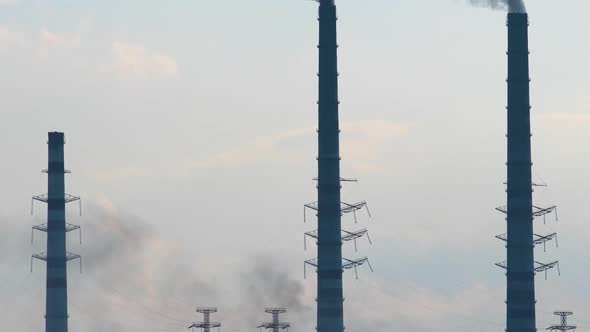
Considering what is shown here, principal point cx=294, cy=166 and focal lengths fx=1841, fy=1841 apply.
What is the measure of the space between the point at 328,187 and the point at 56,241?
12.5 metres

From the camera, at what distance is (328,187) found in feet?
266

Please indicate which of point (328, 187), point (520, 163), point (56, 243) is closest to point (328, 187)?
point (328, 187)

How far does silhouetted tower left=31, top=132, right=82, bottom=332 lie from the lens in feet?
268

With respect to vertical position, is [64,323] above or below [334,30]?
below

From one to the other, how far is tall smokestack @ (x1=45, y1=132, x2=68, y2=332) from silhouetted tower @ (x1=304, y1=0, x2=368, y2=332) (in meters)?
11.4

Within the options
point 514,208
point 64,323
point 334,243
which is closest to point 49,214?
point 64,323

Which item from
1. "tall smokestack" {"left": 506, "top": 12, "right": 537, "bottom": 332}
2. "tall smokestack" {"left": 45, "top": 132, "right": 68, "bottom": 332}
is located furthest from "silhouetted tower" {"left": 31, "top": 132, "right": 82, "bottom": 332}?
"tall smokestack" {"left": 506, "top": 12, "right": 537, "bottom": 332}

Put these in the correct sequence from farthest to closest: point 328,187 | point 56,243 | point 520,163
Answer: point 56,243 → point 328,187 → point 520,163

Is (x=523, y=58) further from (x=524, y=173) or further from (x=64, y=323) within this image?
(x=64, y=323)

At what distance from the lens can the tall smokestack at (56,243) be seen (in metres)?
81.8

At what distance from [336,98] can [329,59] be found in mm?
1742

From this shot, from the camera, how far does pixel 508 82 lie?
80750 millimetres

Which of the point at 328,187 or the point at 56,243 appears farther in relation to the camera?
the point at 56,243

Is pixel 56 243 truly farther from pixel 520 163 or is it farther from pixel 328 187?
pixel 520 163
